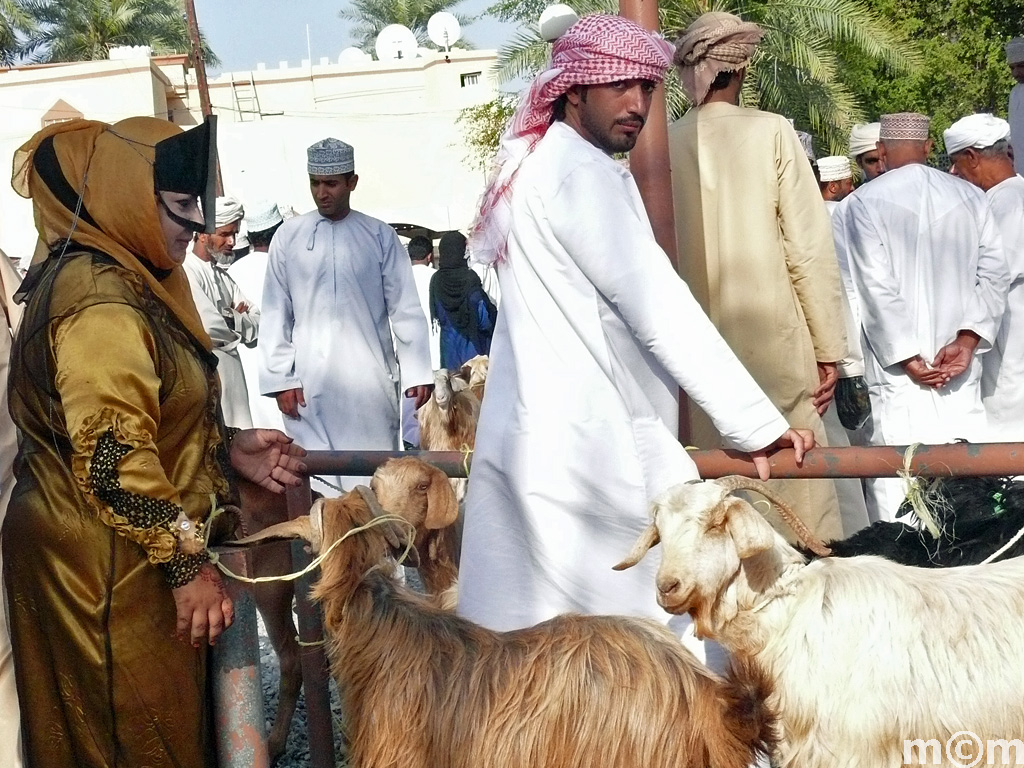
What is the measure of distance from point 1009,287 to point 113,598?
516 cm

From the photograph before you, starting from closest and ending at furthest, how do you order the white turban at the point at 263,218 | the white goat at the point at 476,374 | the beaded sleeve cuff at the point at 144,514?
1. the beaded sleeve cuff at the point at 144,514
2. the white goat at the point at 476,374
3. the white turban at the point at 263,218

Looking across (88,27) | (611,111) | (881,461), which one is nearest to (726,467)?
(881,461)

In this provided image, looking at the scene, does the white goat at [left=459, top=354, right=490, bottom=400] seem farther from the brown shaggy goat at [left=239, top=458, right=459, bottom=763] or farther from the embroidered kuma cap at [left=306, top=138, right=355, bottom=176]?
the brown shaggy goat at [left=239, top=458, right=459, bottom=763]

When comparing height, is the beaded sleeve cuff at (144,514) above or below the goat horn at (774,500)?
above

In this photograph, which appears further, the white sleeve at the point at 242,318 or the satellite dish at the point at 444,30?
the satellite dish at the point at 444,30

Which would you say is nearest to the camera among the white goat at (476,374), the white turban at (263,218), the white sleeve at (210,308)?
the white goat at (476,374)

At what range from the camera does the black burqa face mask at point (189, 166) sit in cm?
305

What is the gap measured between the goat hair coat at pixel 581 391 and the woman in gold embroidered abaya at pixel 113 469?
2.80 ft

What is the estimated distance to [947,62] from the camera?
2431cm

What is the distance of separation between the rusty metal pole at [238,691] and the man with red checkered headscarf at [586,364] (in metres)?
0.67

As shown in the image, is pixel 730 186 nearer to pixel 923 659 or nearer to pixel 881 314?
pixel 881 314

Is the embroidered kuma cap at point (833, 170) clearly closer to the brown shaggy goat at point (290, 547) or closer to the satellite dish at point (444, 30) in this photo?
the brown shaggy goat at point (290, 547)

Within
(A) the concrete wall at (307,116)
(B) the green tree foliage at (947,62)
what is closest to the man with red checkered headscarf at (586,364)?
(B) the green tree foliage at (947,62)

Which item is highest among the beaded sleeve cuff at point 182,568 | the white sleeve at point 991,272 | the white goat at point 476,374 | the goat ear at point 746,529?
the goat ear at point 746,529
